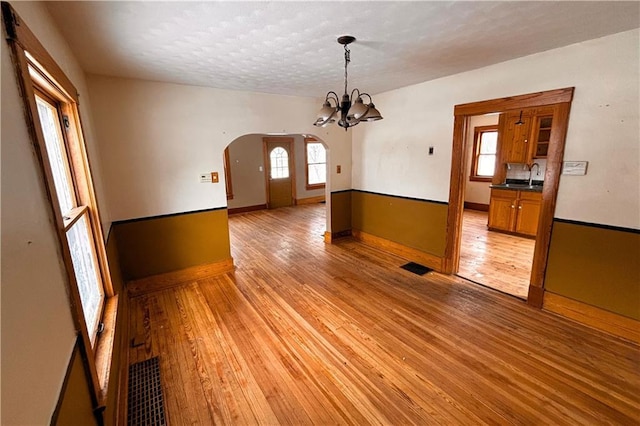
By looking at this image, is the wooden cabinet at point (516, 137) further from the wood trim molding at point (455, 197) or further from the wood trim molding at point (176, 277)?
the wood trim molding at point (176, 277)

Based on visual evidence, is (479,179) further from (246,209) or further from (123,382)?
(123,382)

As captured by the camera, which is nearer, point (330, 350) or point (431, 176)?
point (330, 350)

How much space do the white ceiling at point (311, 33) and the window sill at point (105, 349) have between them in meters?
1.92

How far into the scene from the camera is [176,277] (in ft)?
11.5

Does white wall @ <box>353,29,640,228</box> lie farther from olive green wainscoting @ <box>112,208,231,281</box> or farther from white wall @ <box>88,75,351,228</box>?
olive green wainscoting @ <box>112,208,231,281</box>

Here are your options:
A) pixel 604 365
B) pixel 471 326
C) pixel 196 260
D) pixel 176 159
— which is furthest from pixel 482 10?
pixel 196 260

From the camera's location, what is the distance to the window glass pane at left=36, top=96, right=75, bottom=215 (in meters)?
1.60

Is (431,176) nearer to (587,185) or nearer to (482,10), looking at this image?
(587,185)

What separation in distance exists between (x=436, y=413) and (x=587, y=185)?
2310mm

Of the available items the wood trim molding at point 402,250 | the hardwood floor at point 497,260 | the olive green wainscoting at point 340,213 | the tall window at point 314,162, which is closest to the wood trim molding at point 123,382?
the olive green wainscoting at point 340,213

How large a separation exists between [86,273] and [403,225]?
144 inches

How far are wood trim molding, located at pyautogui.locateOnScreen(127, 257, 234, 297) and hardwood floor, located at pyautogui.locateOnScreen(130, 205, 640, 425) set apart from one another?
10 centimetres

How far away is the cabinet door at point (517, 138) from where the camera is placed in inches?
202

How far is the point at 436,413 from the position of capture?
175cm
